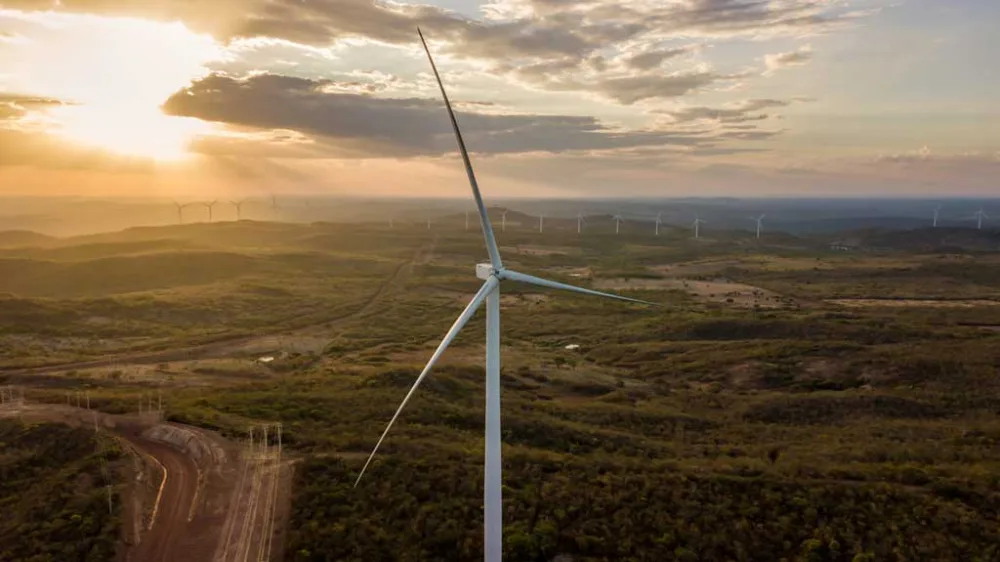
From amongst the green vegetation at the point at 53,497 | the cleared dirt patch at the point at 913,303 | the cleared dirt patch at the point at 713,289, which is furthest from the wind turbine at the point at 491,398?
the cleared dirt patch at the point at 913,303

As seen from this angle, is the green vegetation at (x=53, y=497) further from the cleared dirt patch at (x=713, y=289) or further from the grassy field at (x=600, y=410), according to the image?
the cleared dirt patch at (x=713, y=289)

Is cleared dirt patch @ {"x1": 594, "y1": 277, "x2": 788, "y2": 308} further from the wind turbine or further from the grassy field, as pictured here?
the wind turbine

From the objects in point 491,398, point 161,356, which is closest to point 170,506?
point 491,398

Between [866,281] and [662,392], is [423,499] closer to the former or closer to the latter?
[662,392]

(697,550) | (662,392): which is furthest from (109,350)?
(697,550)

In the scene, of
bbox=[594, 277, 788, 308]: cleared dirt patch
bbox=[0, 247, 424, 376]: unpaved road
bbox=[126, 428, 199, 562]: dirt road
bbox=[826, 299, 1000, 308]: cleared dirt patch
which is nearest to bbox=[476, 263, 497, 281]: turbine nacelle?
bbox=[126, 428, 199, 562]: dirt road
